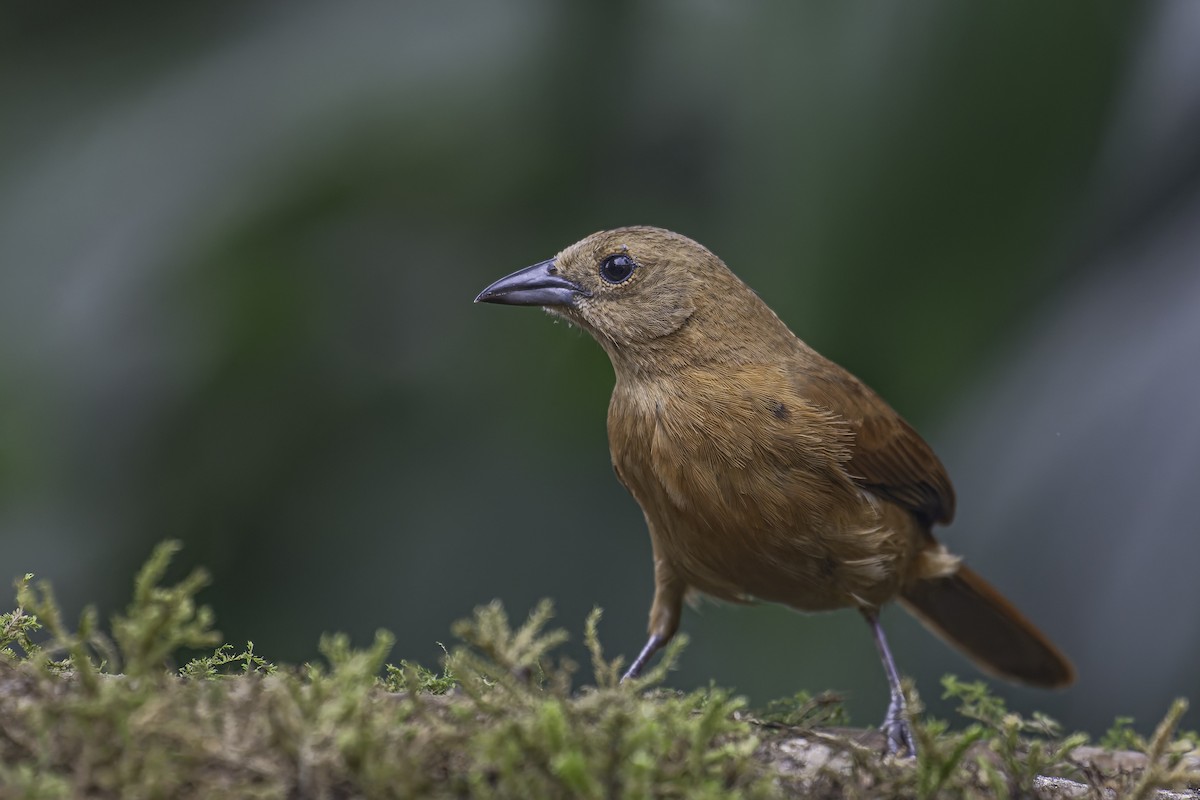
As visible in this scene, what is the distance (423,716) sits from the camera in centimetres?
178

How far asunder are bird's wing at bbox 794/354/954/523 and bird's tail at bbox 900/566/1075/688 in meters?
0.34

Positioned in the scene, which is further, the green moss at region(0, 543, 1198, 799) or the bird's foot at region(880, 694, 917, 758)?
the bird's foot at region(880, 694, 917, 758)

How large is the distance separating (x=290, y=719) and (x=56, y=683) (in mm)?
453

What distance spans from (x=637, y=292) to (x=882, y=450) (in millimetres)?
848

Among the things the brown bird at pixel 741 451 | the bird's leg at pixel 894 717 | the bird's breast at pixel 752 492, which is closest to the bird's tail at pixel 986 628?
the brown bird at pixel 741 451

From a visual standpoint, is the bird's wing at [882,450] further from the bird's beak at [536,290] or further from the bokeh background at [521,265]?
the bird's beak at [536,290]

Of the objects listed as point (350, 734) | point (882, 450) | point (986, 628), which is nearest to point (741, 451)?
point (882, 450)

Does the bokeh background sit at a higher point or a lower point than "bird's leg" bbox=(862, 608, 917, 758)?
higher

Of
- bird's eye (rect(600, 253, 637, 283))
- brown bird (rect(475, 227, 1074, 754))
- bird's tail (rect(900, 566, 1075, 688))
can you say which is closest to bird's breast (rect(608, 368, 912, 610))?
brown bird (rect(475, 227, 1074, 754))

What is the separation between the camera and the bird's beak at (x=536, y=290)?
355 centimetres

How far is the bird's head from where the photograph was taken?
11.4 ft

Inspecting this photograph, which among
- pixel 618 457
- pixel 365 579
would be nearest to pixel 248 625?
pixel 365 579

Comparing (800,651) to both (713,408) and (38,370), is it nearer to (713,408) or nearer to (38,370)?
(713,408)

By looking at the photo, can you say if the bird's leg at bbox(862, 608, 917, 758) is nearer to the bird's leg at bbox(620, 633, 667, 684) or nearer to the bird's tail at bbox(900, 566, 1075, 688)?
the bird's tail at bbox(900, 566, 1075, 688)
